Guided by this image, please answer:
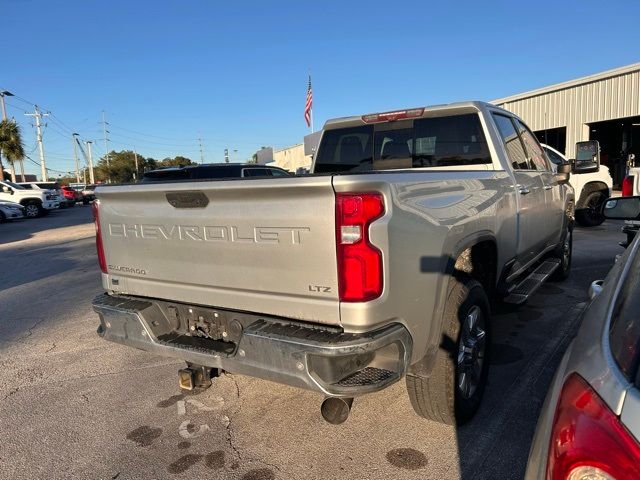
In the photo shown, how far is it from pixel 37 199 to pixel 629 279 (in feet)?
93.5

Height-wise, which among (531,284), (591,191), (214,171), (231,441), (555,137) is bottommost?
(231,441)

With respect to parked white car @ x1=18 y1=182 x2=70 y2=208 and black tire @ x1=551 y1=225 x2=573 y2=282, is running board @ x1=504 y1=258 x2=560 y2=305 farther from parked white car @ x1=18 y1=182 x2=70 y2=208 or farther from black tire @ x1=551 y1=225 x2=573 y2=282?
parked white car @ x1=18 y1=182 x2=70 y2=208

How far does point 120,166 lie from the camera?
8906 centimetres

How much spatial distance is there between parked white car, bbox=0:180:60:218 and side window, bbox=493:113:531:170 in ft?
84.6

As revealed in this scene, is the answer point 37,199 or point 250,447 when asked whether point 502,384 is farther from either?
point 37,199

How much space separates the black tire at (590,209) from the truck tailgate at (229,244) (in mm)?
11466

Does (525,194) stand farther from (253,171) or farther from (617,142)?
(617,142)

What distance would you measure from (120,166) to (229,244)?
94895 mm

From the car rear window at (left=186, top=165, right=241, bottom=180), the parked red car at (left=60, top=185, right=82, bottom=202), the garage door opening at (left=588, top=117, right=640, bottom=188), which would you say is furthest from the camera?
the parked red car at (left=60, top=185, right=82, bottom=202)

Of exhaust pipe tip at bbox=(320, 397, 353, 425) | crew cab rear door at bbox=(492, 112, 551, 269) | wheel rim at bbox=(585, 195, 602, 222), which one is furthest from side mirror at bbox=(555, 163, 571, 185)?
wheel rim at bbox=(585, 195, 602, 222)

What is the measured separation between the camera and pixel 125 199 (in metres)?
3.22

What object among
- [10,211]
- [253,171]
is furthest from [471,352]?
[10,211]

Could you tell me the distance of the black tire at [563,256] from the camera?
6.20 metres

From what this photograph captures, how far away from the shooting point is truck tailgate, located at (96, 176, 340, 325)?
93.5 inches
